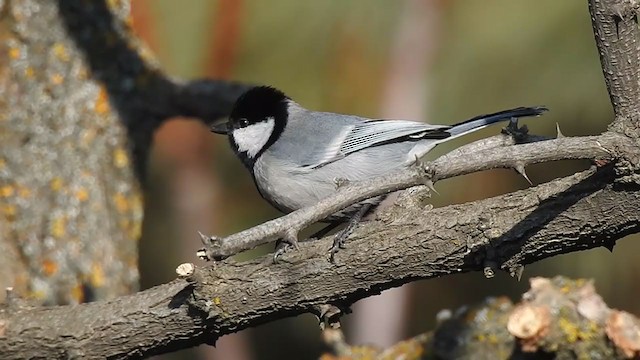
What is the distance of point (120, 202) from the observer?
251 centimetres

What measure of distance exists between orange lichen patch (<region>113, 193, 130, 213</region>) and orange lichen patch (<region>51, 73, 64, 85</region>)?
1.10 feet

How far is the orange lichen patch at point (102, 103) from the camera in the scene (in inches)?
98.0

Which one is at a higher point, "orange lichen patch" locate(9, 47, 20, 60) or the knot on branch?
"orange lichen patch" locate(9, 47, 20, 60)

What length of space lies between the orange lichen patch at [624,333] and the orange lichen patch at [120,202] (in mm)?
1288

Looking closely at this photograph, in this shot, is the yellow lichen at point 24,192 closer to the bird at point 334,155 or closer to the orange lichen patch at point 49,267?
the orange lichen patch at point 49,267

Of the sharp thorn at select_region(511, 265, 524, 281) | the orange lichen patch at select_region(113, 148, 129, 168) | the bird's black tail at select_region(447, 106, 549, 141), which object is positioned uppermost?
the orange lichen patch at select_region(113, 148, 129, 168)

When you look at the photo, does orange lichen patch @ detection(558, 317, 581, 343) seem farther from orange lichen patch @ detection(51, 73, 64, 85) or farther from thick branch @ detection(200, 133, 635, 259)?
orange lichen patch @ detection(51, 73, 64, 85)

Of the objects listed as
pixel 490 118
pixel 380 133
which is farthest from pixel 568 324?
pixel 380 133

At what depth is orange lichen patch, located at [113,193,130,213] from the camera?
2508 mm

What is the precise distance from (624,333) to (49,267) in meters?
1.39

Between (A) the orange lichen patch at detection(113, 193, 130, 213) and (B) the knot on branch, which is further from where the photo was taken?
(A) the orange lichen patch at detection(113, 193, 130, 213)

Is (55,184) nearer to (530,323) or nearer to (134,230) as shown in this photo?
(134,230)

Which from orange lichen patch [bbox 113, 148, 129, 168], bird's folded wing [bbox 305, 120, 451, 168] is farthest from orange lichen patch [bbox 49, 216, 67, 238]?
bird's folded wing [bbox 305, 120, 451, 168]

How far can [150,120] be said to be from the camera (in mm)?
2605
